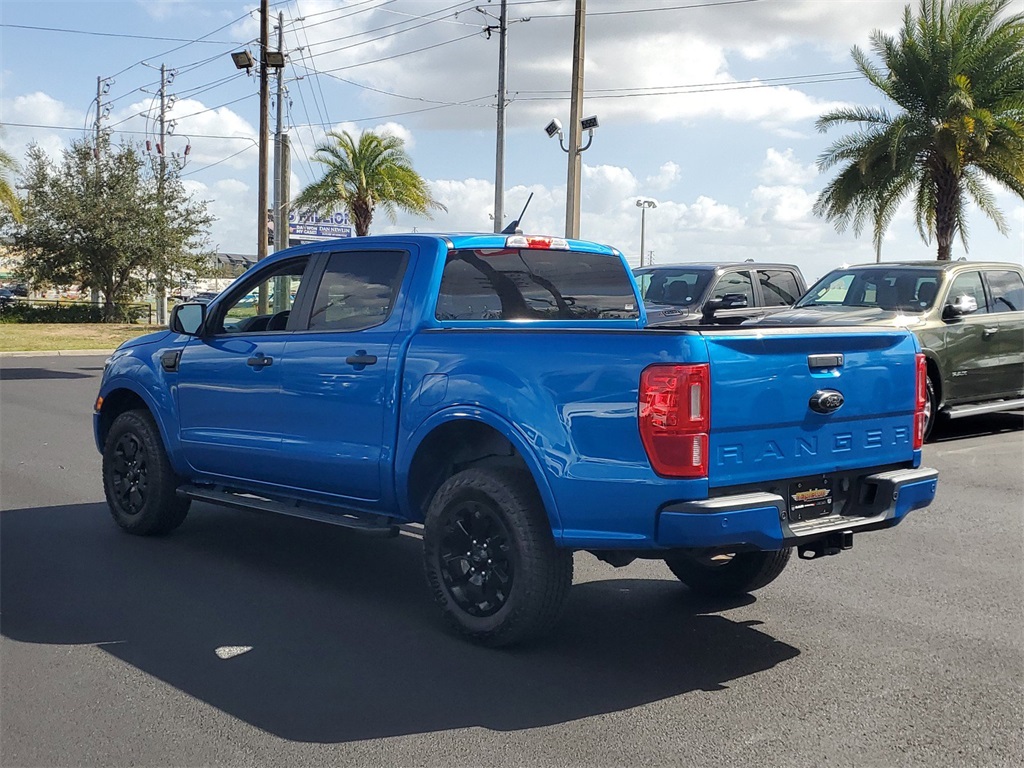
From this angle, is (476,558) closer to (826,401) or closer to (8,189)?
(826,401)

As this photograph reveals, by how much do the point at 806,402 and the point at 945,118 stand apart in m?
20.4

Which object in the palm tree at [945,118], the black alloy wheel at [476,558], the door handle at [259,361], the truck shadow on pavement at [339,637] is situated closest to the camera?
the truck shadow on pavement at [339,637]

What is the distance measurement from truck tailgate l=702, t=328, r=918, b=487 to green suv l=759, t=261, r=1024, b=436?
6.11 metres

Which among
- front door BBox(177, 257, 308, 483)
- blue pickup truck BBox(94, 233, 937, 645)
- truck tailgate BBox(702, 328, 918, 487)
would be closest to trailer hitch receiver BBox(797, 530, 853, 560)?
blue pickup truck BBox(94, 233, 937, 645)

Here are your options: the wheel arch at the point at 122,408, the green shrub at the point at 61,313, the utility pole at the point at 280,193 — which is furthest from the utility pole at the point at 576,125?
the green shrub at the point at 61,313

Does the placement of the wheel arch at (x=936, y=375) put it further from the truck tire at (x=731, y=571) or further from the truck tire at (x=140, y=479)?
the truck tire at (x=140, y=479)

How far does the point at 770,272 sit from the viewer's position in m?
15.3

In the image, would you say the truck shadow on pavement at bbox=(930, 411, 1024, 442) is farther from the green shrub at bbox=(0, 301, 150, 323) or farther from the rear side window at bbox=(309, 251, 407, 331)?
the green shrub at bbox=(0, 301, 150, 323)

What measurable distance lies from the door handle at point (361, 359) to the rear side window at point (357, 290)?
0.19m

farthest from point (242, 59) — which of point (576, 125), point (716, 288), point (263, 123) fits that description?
point (716, 288)

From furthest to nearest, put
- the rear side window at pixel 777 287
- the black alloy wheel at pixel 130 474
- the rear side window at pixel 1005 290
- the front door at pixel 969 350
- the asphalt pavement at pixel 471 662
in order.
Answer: the rear side window at pixel 777 287
the rear side window at pixel 1005 290
the front door at pixel 969 350
the black alloy wheel at pixel 130 474
the asphalt pavement at pixel 471 662

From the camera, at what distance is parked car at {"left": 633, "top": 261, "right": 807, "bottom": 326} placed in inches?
556

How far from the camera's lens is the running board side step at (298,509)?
569 cm

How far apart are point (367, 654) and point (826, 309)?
27.6 ft
